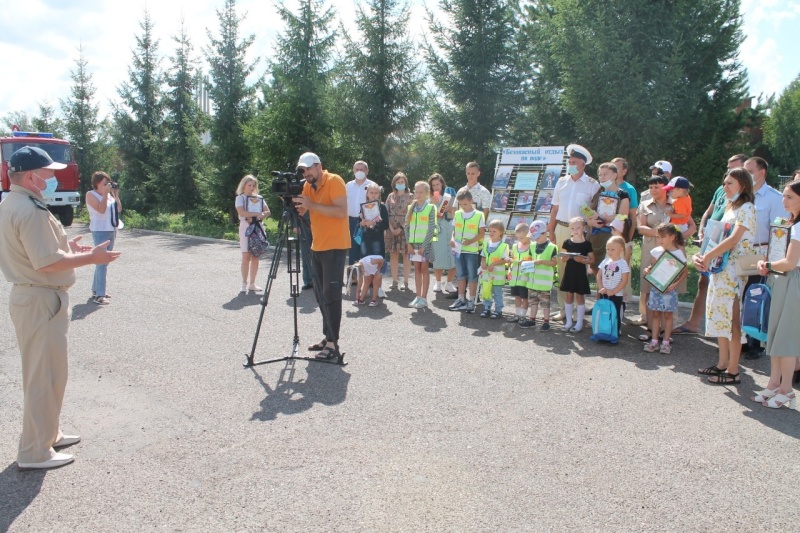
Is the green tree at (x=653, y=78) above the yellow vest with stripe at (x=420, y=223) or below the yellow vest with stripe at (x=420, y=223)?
above

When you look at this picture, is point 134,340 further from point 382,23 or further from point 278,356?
point 382,23

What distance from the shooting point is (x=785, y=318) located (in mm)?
5301

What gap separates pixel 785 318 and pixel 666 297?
1780 mm

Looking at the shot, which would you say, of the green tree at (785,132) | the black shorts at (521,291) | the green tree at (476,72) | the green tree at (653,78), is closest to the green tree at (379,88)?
the green tree at (476,72)

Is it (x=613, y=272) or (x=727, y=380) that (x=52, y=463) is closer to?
(x=727, y=380)

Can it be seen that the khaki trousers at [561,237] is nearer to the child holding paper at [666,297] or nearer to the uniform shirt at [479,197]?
the child holding paper at [666,297]

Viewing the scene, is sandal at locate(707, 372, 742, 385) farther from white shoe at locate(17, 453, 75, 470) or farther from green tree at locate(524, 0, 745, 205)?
green tree at locate(524, 0, 745, 205)

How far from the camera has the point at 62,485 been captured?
3.99 metres

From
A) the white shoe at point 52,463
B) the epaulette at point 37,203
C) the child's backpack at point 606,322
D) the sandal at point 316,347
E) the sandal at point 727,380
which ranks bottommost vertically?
the white shoe at point 52,463

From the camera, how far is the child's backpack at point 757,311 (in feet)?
18.2

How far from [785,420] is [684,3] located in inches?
386

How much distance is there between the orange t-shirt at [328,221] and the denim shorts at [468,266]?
9.93 ft

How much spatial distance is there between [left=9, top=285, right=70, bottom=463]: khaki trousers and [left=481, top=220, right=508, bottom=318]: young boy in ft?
19.0

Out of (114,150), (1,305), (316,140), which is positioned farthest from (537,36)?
(114,150)
